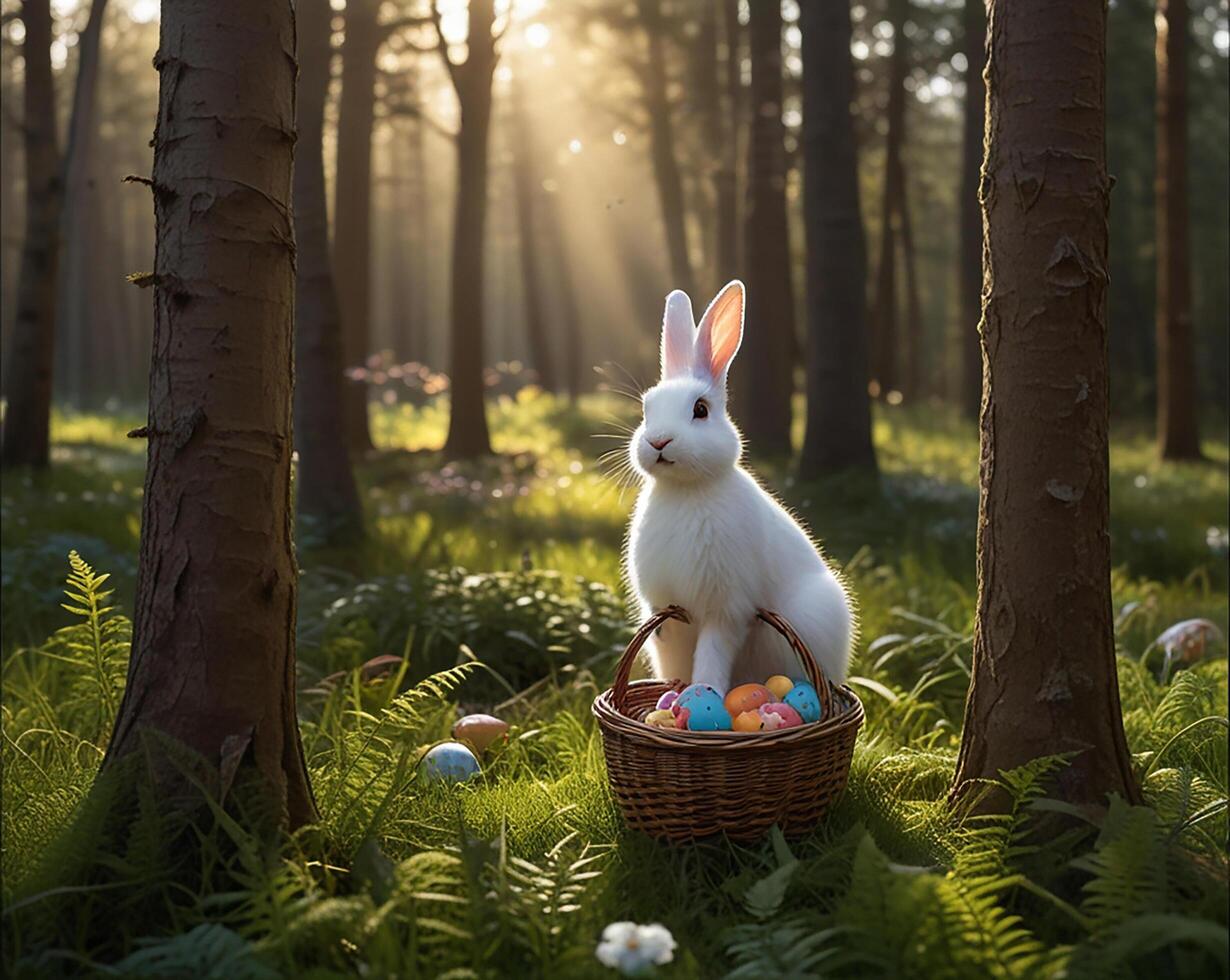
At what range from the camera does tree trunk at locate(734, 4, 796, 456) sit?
12.3m

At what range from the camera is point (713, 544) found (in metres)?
3.58

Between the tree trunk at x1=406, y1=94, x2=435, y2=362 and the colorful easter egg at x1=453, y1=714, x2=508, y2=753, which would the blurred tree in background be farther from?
the colorful easter egg at x1=453, y1=714, x2=508, y2=753

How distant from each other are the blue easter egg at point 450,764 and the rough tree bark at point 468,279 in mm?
9299

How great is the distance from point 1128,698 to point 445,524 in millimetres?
5153

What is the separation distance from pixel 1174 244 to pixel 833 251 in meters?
5.79

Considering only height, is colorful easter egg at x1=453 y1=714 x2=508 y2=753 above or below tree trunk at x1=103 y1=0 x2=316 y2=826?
below

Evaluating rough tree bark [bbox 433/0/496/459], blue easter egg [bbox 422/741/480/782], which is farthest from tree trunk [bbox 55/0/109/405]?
blue easter egg [bbox 422/741/480/782]

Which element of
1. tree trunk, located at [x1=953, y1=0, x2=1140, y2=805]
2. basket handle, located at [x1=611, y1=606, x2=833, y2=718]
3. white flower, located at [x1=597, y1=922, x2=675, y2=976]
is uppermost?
tree trunk, located at [x1=953, y1=0, x2=1140, y2=805]

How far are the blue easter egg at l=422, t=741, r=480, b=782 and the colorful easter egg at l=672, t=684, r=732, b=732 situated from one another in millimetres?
754

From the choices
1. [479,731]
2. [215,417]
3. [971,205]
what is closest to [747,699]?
[479,731]

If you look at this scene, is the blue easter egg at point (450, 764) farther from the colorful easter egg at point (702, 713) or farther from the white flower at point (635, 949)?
the white flower at point (635, 949)

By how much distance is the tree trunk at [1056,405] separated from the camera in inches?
122

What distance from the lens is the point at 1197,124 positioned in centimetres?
2622

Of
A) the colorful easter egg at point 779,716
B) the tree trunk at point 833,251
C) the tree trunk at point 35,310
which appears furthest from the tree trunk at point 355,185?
the colorful easter egg at point 779,716
